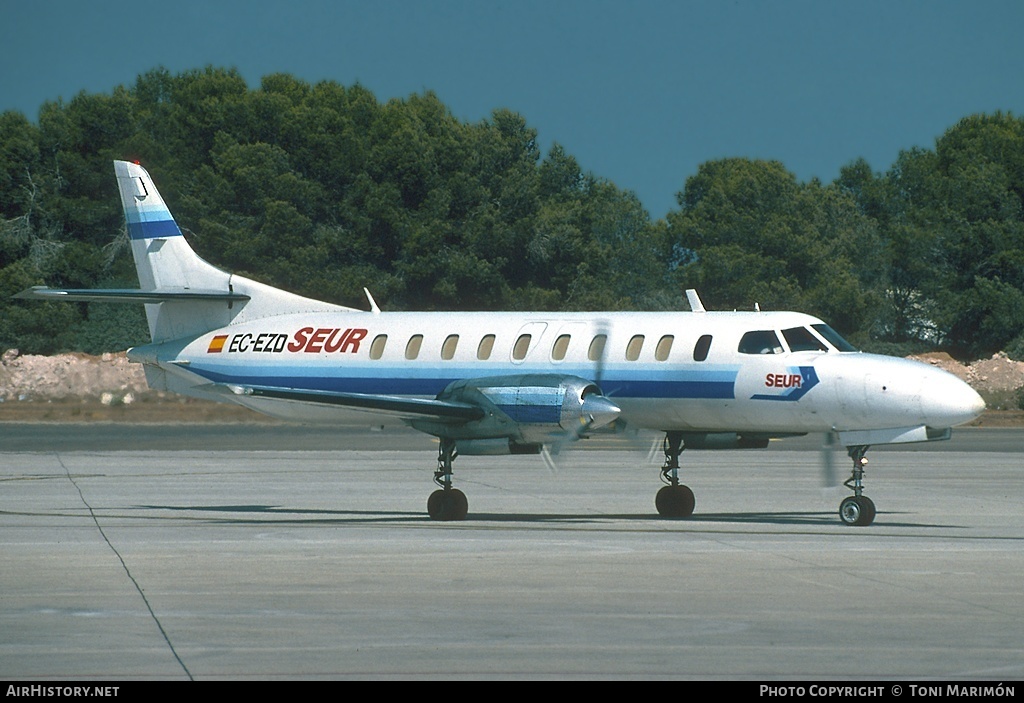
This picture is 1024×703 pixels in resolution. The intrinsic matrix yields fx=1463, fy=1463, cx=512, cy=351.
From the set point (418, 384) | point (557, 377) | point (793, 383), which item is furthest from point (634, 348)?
point (418, 384)

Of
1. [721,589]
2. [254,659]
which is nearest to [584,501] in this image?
[721,589]

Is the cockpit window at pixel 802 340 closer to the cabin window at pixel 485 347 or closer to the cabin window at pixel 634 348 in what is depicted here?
the cabin window at pixel 634 348

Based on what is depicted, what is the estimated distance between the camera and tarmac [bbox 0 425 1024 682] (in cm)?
1003

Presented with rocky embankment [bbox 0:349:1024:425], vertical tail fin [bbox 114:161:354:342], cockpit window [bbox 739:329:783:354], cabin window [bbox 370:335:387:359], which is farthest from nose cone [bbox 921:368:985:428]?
rocky embankment [bbox 0:349:1024:425]

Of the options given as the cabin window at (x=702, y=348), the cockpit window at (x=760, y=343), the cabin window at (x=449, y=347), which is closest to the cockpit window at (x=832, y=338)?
the cockpit window at (x=760, y=343)

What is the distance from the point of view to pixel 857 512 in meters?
19.9

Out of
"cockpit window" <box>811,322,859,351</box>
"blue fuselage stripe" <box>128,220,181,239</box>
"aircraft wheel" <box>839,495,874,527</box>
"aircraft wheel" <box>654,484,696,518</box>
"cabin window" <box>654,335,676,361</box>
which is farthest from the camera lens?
"blue fuselage stripe" <box>128,220,181,239</box>

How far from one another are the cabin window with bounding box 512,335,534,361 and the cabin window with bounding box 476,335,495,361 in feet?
1.26

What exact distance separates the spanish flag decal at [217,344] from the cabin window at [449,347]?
421 centimetres

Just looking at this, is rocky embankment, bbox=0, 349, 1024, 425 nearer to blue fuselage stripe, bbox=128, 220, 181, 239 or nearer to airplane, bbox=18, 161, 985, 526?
blue fuselage stripe, bbox=128, 220, 181, 239

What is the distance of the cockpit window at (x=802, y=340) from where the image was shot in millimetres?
20422

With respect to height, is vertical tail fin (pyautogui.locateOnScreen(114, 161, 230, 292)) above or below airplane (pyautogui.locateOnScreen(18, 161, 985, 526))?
above
